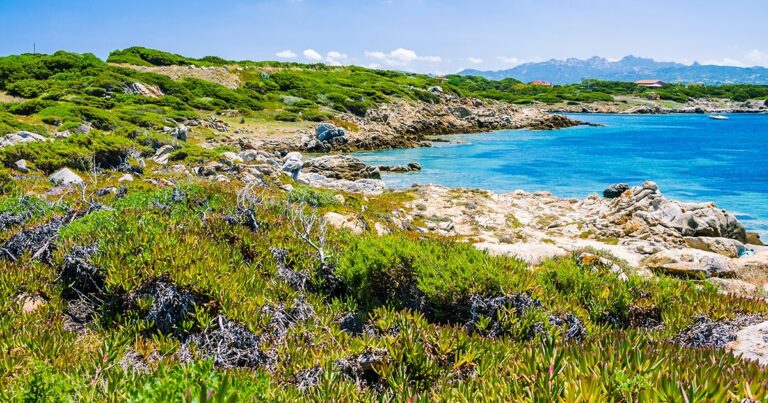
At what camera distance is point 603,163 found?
46812 millimetres

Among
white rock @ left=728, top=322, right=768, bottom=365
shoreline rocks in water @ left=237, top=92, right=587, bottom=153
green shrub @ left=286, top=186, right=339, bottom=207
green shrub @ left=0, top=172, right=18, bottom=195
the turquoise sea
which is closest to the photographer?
white rock @ left=728, top=322, right=768, bottom=365

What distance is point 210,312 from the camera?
19.9 feet

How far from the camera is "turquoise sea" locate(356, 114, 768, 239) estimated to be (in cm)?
3447

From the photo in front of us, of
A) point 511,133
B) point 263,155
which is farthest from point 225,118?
point 511,133

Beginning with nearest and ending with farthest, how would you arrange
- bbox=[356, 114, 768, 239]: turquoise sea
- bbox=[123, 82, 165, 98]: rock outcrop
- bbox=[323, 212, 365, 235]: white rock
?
bbox=[323, 212, 365, 235]: white rock → bbox=[356, 114, 768, 239]: turquoise sea → bbox=[123, 82, 165, 98]: rock outcrop

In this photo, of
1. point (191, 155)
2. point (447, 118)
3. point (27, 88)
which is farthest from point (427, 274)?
point (447, 118)

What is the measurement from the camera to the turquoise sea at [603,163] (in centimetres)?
3447

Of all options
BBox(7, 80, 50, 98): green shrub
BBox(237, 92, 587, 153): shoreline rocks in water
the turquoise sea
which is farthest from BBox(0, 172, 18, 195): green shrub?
BBox(7, 80, 50, 98): green shrub

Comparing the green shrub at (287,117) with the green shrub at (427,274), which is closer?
the green shrub at (427,274)

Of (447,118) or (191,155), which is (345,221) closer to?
(191,155)

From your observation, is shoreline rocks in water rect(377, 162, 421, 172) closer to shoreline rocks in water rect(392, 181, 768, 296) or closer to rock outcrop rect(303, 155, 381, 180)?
rock outcrop rect(303, 155, 381, 180)

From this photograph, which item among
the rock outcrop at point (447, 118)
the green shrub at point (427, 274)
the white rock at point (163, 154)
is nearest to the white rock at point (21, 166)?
the white rock at point (163, 154)

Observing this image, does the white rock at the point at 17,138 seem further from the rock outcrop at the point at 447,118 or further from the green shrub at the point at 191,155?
the rock outcrop at the point at 447,118

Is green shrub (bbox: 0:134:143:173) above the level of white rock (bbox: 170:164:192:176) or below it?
above
